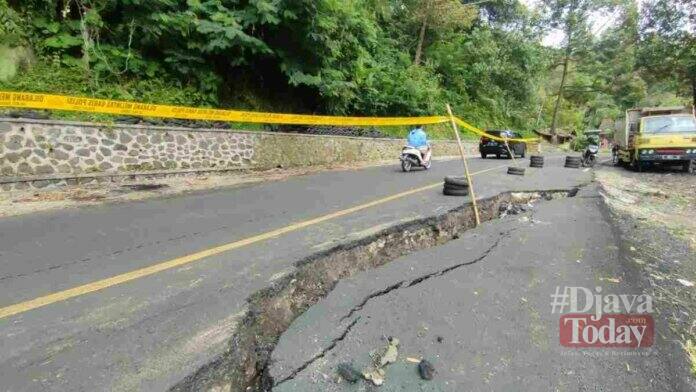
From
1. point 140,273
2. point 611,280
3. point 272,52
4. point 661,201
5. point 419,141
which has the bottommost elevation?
point 661,201

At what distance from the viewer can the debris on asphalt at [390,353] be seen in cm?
253

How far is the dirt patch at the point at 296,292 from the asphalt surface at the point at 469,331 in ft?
0.44

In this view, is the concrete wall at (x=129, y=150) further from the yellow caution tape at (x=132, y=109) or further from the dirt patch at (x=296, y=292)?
the dirt patch at (x=296, y=292)

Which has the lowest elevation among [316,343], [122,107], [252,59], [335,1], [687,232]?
[687,232]

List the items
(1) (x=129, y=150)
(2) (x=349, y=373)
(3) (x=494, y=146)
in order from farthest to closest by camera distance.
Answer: (3) (x=494, y=146)
(1) (x=129, y=150)
(2) (x=349, y=373)

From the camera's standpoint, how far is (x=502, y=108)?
95.2ft

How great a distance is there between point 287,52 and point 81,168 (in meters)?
6.05

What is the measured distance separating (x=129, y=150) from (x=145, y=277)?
5.83 meters

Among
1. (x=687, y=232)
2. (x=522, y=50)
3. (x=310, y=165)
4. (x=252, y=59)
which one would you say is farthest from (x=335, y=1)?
(x=522, y=50)

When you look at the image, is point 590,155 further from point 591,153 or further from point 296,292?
point 296,292

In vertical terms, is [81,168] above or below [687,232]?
above

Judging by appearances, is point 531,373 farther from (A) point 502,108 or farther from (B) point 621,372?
(A) point 502,108

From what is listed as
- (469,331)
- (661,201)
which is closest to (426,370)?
(469,331)
